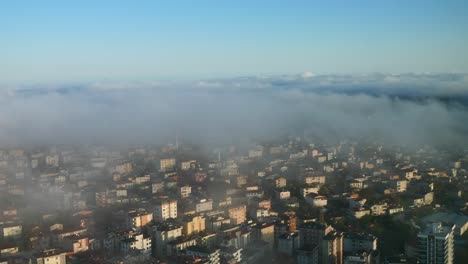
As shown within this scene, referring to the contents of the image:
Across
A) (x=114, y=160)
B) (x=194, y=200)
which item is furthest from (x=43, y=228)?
(x=114, y=160)

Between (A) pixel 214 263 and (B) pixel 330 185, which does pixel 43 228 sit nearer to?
(A) pixel 214 263

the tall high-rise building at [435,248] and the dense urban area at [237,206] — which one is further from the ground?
the tall high-rise building at [435,248]

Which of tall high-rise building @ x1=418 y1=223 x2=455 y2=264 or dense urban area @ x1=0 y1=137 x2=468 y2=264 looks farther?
dense urban area @ x1=0 y1=137 x2=468 y2=264

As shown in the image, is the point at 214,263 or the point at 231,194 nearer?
the point at 214,263

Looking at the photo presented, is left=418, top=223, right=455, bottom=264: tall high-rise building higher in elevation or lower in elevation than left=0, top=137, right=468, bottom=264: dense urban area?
higher

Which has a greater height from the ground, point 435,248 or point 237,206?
point 435,248
